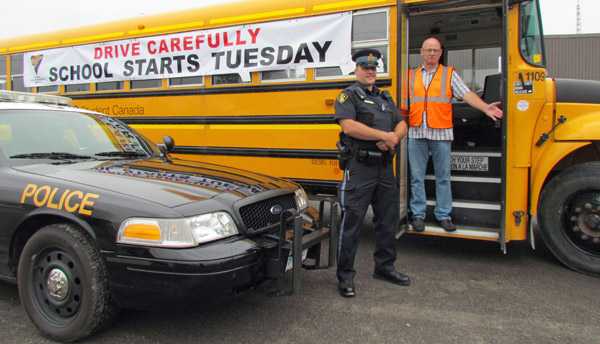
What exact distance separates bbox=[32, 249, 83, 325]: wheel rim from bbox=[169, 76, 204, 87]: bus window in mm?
3123

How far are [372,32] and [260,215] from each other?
2537 millimetres

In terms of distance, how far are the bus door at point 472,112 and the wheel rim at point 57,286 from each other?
9.91ft

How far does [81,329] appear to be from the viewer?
2426 mm

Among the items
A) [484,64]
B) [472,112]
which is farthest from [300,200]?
[484,64]

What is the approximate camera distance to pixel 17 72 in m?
6.69

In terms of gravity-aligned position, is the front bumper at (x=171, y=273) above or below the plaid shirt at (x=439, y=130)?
below

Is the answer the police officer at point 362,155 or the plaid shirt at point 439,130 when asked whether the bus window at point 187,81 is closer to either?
the police officer at point 362,155

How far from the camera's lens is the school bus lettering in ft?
8.07

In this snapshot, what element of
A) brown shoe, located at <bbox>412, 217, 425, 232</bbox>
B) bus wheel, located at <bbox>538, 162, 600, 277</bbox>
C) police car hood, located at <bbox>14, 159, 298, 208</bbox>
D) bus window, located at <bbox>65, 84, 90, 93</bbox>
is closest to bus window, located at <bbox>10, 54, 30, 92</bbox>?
bus window, located at <bbox>65, 84, 90, 93</bbox>

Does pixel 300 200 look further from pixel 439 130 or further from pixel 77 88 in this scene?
pixel 77 88

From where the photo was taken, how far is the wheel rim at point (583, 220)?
144 inches

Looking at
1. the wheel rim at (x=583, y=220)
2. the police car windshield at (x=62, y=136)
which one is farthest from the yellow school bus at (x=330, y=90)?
the police car windshield at (x=62, y=136)

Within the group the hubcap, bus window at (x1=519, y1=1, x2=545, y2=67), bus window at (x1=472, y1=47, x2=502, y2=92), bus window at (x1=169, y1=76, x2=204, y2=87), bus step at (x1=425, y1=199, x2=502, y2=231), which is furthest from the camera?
bus window at (x1=472, y1=47, x2=502, y2=92)

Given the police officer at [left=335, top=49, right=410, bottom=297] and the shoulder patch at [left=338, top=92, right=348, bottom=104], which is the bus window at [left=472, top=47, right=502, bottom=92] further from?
the shoulder patch at [left=338, top=92, right=348, bottom=104]
